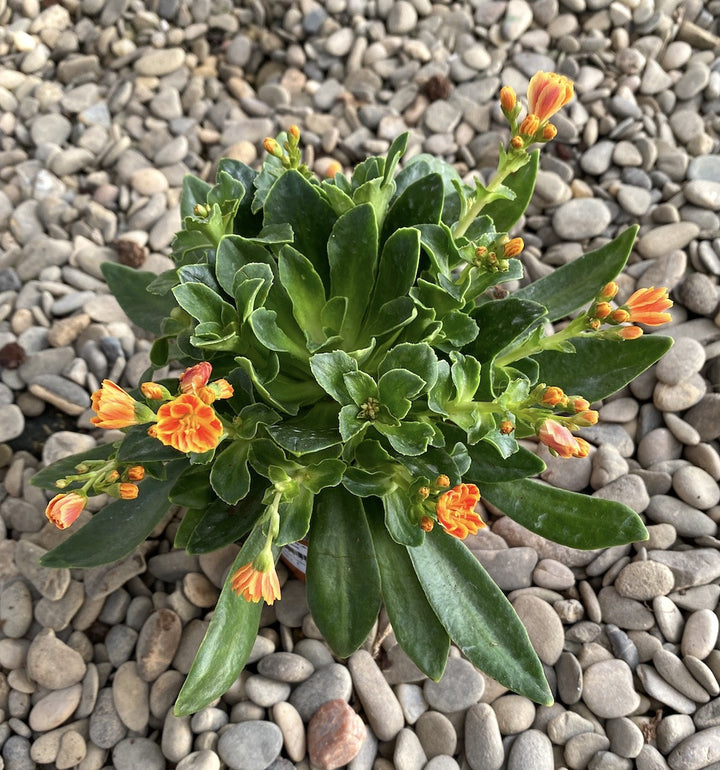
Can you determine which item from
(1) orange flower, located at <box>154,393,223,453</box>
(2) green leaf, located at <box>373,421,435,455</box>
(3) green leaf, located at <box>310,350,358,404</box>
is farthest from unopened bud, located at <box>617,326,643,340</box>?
(1) orange flower, located at <box>154,393,223,453</box>

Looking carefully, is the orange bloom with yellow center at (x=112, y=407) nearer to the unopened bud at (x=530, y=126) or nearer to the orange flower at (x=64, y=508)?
the orange flower at (x=64, y=508)

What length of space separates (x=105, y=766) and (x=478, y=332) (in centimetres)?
133

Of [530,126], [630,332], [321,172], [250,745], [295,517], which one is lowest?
[250,745]

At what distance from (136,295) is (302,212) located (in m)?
0.59

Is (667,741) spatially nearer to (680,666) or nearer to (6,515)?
(680,666)

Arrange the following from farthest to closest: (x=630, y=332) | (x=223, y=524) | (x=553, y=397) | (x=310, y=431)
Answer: (x=223, y=524) < (x=310, y=431) < (x=630, y=332) < (x=553, y=397)

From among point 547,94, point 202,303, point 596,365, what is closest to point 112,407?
point 202,303

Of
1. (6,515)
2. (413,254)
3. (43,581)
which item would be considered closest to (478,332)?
(413,254)

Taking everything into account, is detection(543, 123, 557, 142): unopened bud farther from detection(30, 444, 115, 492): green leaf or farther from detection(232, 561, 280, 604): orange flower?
detection(30, 444, 115, 492): green leaf

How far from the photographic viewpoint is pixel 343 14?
3109mm

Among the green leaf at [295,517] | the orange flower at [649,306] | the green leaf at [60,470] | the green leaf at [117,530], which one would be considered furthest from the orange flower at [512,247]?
the green leaf at [60,470]

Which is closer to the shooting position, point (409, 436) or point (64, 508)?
point (64, 508)

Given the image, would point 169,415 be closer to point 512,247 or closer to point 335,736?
point 512,247

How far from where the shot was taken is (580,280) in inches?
72.0
